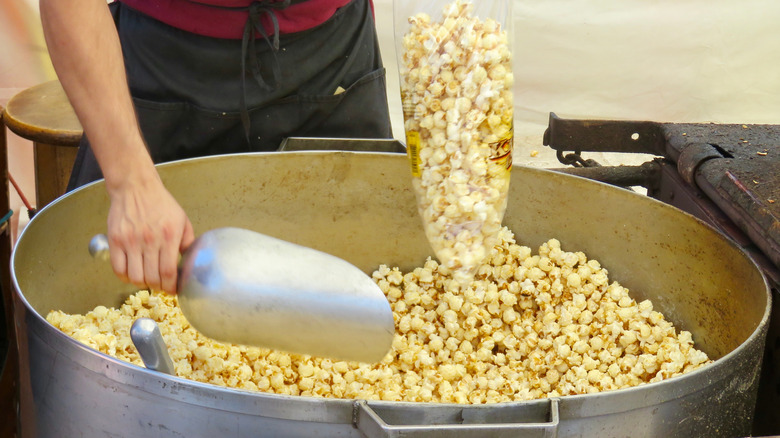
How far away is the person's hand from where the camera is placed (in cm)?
79

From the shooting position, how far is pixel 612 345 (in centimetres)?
112

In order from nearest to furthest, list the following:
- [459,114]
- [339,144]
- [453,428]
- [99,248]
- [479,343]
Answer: [453,428] < [99,248] < [459,114] < [479,343] < [339,144]

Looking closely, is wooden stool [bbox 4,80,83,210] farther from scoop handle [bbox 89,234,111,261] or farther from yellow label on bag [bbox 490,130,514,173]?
yellow label on bag [bbox 490,130,514,173]

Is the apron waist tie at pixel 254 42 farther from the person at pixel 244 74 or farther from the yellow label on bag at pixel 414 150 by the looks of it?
the yellow label on bag at pixel 414 150

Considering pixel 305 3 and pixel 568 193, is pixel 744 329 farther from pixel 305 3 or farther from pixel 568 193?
pixel 305 3

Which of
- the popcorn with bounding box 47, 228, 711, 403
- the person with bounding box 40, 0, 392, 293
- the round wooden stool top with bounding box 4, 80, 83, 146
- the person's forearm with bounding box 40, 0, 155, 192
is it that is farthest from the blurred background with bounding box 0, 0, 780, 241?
the person's forearm with bounding box 40, 0, 155, 192

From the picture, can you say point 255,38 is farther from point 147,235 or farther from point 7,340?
point 7,340

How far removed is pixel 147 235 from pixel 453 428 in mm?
364

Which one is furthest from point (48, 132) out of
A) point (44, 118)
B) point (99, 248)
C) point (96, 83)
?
point (99, 248)

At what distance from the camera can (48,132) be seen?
5.36 ft

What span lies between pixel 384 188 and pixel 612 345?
436mm

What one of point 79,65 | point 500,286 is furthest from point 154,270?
point 500,286

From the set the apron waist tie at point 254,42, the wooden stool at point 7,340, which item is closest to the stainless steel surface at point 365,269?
the apron waist tie at point 254,42

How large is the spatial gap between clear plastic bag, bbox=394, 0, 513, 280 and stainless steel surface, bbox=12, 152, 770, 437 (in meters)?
0.28
